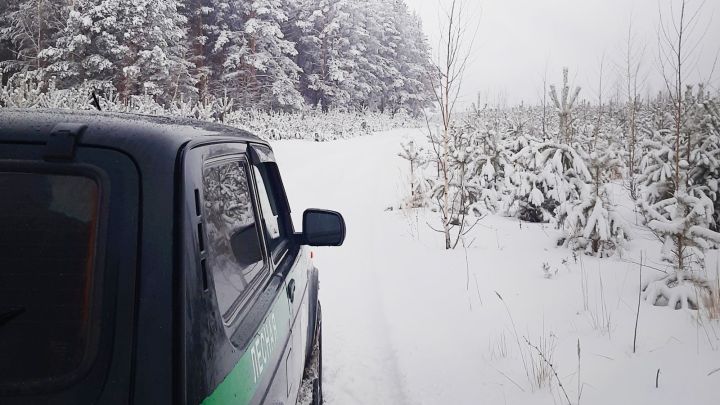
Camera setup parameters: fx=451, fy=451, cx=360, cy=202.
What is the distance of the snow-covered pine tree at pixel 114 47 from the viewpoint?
22.7 meters

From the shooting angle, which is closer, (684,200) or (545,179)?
(684,200)

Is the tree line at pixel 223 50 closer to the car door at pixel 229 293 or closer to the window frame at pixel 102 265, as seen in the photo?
the car door at pixel 229 293

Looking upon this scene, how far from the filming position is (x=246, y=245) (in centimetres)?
168

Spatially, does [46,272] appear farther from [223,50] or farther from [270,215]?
[223,50]

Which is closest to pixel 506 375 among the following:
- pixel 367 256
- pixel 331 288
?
pixel 331 288

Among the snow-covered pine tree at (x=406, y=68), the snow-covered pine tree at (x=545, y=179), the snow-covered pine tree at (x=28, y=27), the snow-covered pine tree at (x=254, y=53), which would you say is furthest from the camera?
the snow-covered pine tree at (x=406, y=68)

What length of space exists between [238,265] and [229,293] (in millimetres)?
199

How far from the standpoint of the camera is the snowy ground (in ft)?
10.1

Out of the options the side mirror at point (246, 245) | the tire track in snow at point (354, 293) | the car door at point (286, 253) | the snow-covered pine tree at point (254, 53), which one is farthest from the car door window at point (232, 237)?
the snow-covered pine tree at point (254, 53)

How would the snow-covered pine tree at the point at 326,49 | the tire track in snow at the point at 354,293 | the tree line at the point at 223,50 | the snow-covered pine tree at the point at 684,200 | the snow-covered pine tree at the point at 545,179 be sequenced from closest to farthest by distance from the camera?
the tire track in snow at the point at 354,293 < the snow-covered pine tree at the point at 684,200 < the snow-covered pine tree at the point at 545,179 < the tree line at the point at 223,50 < the snow-covered pine tree at the point at 326,49

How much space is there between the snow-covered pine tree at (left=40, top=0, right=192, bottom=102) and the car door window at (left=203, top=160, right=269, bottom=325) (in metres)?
22.6

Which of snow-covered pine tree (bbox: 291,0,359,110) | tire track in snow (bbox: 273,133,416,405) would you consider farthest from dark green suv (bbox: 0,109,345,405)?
snow-covered pine tree (bbox: 291,0,359,110)

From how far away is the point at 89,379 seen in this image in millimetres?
873

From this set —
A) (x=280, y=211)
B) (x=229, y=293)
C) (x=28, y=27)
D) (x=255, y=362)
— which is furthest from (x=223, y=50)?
(x=255, y=362)
